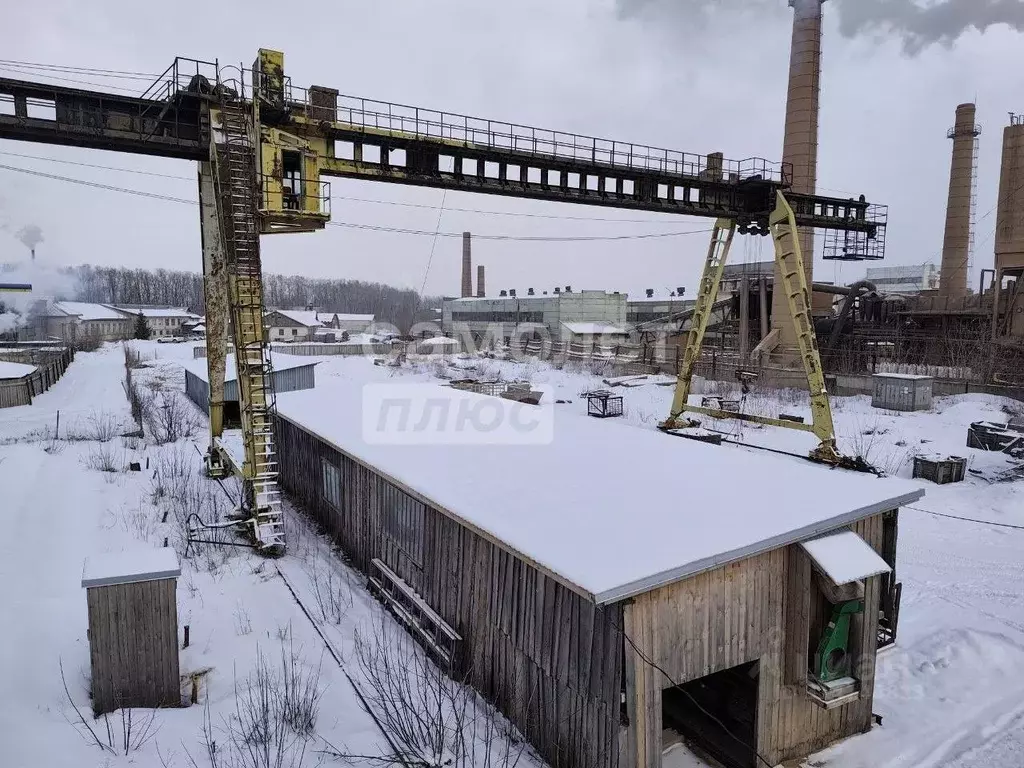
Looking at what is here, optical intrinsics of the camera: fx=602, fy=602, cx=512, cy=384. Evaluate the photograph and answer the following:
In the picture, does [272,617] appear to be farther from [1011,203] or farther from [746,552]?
[1011,203]

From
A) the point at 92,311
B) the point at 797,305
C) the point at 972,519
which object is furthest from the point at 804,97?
the point at 92,311

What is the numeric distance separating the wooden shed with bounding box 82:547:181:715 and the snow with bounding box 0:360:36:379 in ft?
78.0

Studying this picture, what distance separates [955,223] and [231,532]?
1430 inches

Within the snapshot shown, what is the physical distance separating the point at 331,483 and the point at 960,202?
35.2 m

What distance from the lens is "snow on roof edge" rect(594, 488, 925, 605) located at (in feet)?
14.0

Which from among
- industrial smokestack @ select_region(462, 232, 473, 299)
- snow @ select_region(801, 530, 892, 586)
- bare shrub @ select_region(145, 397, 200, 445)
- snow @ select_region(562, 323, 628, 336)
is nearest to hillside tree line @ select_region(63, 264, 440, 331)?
industrial smokestack @ select_region(462, 232, 473, 299)

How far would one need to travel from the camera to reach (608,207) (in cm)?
1516

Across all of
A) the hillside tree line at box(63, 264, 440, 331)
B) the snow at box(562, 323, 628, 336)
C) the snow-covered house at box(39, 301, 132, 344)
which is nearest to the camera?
the snow at box(562, 323, 628, 336)

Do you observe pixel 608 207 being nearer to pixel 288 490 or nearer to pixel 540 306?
pixel 288 490

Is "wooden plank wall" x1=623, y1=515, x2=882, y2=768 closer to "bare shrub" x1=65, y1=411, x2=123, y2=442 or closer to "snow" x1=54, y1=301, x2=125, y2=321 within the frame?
"bare shrub" x1=65, y1=411, x2=123, y2=442

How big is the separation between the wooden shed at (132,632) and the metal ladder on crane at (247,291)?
3.84 m

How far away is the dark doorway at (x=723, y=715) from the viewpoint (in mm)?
5750

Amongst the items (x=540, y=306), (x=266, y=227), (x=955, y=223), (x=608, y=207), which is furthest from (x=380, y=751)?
(x=540, y=306)

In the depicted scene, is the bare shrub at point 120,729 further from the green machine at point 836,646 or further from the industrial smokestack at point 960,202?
the industrial smokestack at point 960,202
